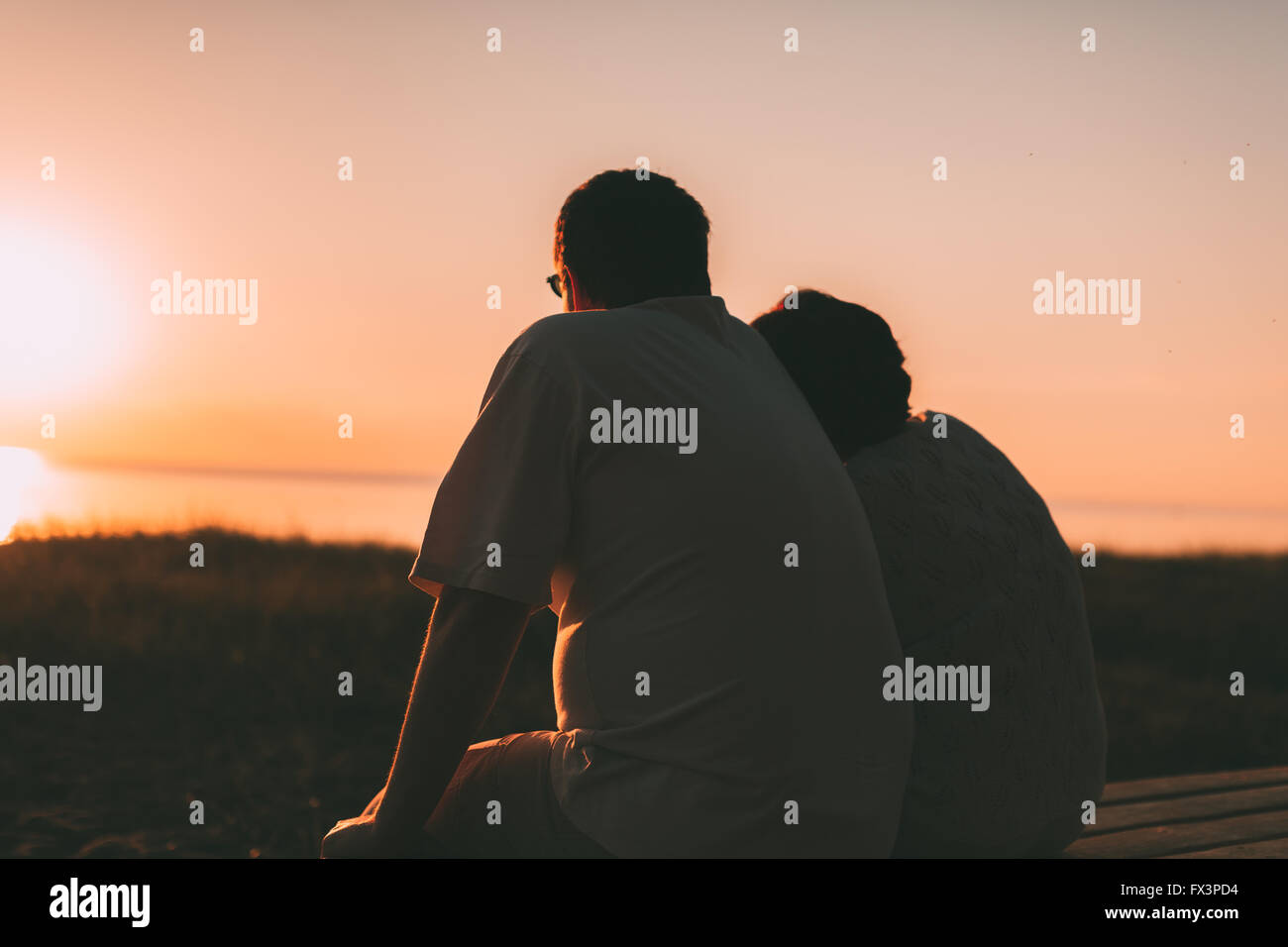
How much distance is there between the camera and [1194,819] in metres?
2.82

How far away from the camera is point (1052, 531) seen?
2.10 metres

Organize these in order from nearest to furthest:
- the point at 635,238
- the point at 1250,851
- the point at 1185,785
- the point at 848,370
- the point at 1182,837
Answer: the point at 635,238 < the point at 848,370 < the point at 1250,851 < the point at 1182,837 < the point at 1185,785

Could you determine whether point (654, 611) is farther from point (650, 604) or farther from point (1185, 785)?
point (1185, 785)

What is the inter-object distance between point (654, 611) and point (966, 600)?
713 millimetres

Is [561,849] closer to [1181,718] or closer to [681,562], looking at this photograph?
[681,562]

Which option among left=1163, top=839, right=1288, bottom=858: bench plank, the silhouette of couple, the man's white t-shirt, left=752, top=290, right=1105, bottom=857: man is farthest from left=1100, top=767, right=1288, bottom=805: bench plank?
the man's white t-shirt

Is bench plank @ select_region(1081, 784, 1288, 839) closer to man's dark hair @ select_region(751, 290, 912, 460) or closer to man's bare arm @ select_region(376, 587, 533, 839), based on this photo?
man's dark hair @ select_region(751, 290, 912, 460)

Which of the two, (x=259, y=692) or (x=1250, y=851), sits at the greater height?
(x=259, y=692)

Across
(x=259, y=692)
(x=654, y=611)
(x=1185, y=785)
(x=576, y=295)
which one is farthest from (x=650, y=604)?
(x=259, y=692)

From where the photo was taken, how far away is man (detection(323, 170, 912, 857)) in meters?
1.51

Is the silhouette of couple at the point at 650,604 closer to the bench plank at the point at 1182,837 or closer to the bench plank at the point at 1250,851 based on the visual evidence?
the bench plank at the point at 1182,837

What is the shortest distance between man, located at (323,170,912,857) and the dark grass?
5.13 feet
